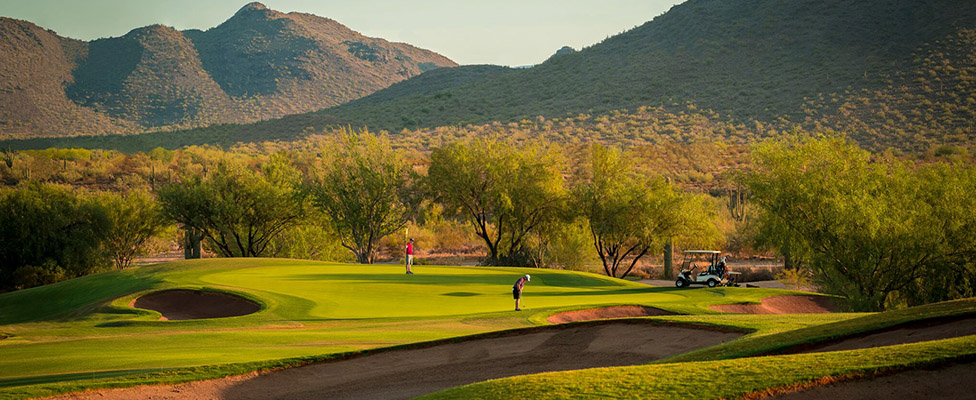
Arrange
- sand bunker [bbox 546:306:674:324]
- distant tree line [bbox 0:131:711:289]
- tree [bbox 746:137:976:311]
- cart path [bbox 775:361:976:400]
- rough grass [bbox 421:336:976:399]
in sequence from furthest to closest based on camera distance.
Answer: distant tree line [bbox 0:131:711:289] < tree [bbox 746:137:976:311] < sand bunker [bbox 546:306:674:324] < rough grass [bbox 421:336:976:399] < cart path [bbox 775:361:976:400]

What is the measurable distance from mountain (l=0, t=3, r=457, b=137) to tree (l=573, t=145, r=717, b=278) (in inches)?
3494

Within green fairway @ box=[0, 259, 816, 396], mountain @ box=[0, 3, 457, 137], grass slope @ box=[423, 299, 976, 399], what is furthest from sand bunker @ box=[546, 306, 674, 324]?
mountain @ box=[0, 3, 457, 137]

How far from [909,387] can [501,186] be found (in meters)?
37.0

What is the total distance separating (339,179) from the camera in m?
44.2

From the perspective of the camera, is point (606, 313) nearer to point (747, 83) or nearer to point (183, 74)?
point (747, 83)

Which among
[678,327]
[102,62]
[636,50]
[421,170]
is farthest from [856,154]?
[102,62]

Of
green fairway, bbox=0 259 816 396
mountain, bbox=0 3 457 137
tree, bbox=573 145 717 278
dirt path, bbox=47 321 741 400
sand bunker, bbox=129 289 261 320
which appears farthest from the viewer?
mountain, bbox=0 3 457 137

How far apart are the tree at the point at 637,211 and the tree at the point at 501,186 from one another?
7.20 ft

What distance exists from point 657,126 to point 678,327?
6678cm

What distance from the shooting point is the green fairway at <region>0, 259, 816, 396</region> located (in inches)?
498

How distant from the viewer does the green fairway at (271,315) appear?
41.5 feet

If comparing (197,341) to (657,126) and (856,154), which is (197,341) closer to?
(856,154)

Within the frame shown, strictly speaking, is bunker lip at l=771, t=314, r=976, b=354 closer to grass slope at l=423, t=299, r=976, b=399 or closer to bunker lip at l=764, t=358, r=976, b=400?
grass slope at l=423, t=299, r=976, b=399

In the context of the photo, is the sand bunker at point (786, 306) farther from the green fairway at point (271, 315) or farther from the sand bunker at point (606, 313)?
the sand bunker at point (606, 313)
